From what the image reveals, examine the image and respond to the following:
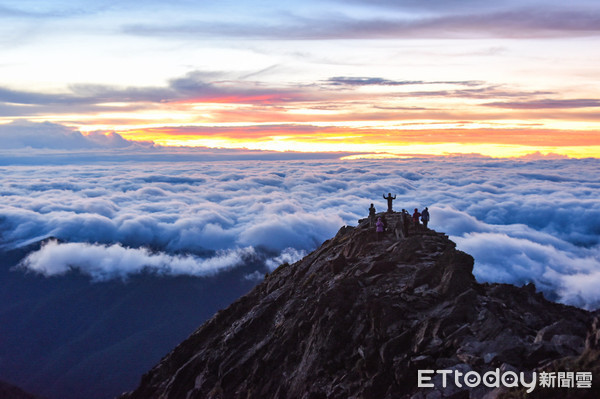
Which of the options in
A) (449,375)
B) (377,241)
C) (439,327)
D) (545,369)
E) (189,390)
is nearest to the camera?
(545,369)

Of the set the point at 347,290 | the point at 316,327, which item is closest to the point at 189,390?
the point at 316,327

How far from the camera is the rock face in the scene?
20484 mm

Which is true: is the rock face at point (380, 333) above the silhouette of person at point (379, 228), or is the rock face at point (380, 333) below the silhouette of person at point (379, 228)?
below

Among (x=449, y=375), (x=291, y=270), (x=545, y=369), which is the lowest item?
(x=291, y=270)

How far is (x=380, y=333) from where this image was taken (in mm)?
25703

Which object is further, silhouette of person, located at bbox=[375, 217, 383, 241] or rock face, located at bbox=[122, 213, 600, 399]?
silhouette of person, located at bbox=[375, 217, 383, 241]

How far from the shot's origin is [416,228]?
40.2 meters

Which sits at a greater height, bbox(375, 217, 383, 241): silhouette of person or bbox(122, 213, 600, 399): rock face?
bbox(375, 217, 383, 241): silhouette of person

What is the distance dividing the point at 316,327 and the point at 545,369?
14976 mm

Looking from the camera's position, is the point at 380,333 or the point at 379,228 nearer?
the point at 380,333

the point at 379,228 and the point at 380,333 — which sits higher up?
A: the point at 379,228

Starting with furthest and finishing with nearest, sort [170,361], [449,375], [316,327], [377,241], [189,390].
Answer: [170,361] < [377,241] < [189,390] < [316,327] < [449,375]

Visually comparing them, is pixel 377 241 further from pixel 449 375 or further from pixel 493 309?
pixel 449 375

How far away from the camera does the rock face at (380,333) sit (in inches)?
806
